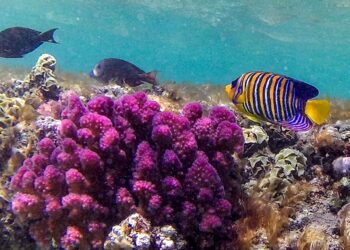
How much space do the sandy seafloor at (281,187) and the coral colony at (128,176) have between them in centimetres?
31

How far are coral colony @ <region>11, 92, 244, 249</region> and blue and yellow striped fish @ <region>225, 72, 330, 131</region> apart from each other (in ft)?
1.01

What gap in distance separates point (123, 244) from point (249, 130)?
2.39 m

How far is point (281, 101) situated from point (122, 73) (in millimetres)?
4696

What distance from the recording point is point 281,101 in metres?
3.26

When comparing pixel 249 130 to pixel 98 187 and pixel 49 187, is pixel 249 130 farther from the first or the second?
pixel 49 187

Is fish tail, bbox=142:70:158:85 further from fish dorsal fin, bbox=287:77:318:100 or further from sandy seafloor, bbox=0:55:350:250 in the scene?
fish dorsal fin, bbox=287:77:318:100

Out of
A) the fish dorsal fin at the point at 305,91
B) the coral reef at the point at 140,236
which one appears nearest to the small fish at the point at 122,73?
the fish dorsal fin at the point at 305,91

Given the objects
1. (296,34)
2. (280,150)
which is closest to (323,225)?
(280,150)

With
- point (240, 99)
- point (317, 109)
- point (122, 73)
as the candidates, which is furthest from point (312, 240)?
point (122, 73)

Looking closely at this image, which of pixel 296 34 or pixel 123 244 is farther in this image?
pixel 296 34

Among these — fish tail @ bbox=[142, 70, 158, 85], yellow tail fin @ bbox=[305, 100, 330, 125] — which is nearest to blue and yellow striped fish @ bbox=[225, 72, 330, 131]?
yellow tail fin @ bbox=[305, 100, 330, 125]

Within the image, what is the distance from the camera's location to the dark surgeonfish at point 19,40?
21.2 feet

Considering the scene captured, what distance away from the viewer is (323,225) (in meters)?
3.40

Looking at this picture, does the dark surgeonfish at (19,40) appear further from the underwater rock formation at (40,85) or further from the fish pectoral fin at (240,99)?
the fish pectoral fin at (240,99)
